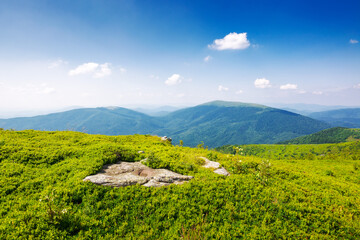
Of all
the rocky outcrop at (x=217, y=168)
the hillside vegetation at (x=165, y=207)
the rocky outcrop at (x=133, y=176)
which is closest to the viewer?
the hillside vegetation at (x=165, y=207)

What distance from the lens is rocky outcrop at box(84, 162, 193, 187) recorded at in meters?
8.77

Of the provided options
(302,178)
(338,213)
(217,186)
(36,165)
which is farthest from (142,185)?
(302,178)

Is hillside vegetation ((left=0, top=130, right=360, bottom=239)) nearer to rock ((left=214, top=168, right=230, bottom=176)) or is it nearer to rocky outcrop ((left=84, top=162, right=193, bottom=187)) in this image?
rocky outcrop ((left=84, top=162, right=193, bottom=187))

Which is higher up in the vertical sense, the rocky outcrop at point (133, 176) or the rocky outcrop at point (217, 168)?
the rocky outcrop at point (133, 176)

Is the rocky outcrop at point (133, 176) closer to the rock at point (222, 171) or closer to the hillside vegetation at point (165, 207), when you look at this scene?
the hillside vegetation at point (165, 207)

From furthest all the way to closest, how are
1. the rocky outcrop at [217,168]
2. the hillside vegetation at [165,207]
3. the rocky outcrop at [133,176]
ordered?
1. the rocky outcrop at [217,168]
2. the rocky outcrop at [133,176]
3. the hillside vegetation at [165,207]

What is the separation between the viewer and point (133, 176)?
381 inches

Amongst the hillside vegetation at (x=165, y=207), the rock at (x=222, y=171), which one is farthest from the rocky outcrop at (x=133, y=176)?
the rock at (x=222, y=171)

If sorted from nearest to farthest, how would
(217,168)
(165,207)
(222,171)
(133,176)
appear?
(165,207) < (133,176) < (222,171) < (217,168)

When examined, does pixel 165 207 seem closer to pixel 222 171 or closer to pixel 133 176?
pixel 133 176

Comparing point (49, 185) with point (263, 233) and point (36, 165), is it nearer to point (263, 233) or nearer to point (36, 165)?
point (36, 165)

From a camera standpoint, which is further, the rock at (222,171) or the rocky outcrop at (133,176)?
the rock at (222,171)

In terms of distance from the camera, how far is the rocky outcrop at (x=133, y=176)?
8.77m

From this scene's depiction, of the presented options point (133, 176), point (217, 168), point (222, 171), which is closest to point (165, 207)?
point (133, 176)
